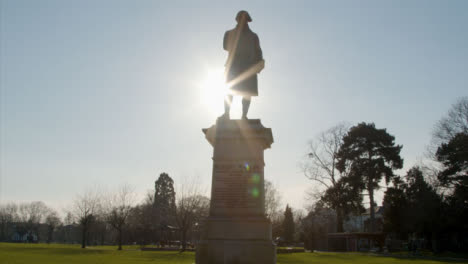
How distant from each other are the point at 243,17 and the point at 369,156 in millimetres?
37733

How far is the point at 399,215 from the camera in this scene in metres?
48.3

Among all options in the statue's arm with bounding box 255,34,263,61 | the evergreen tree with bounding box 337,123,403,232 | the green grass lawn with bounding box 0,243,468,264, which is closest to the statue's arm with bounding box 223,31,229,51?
the statue's arm with bounding box 255,34,263,61

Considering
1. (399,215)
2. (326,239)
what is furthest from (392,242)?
(326,239)

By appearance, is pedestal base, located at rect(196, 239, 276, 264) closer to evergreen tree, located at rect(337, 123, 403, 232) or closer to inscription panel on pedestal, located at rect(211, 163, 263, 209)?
inscription panel on pedestal, located at rect(211, 163, 263, 209)

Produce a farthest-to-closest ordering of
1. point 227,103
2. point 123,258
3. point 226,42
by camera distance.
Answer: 1. point 123,258
2. point 226,42
3. point 227,103

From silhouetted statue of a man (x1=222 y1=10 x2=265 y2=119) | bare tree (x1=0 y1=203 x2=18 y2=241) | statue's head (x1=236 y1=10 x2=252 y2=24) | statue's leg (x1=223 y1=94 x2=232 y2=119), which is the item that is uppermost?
statue's head (x1=236 y1=10 x2=252 y2=24)

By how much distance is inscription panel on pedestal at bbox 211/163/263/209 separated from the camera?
923cm

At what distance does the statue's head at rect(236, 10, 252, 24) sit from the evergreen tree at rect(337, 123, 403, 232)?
35.5 metres

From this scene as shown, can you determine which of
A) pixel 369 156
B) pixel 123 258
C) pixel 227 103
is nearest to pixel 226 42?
pixel 227 103

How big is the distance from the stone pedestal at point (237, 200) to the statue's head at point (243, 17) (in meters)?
3.29

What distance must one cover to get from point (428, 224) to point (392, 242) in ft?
44.0

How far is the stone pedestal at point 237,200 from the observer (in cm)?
864

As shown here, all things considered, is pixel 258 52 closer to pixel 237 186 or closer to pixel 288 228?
pixel 237 186

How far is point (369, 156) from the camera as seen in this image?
44.1 meters
